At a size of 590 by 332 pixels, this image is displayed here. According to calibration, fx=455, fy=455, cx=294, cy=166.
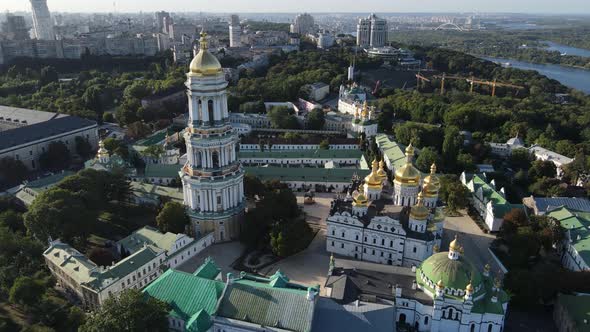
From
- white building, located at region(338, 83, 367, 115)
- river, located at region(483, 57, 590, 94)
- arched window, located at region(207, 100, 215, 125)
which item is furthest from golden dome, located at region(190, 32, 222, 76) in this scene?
river, located at region(483, 57, 590, 94)

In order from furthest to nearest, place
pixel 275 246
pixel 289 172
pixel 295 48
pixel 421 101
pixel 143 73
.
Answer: pixel 295 48 < pixel 143 73 < pixel 421 101 < pixel 289 172 < pixel 275 246

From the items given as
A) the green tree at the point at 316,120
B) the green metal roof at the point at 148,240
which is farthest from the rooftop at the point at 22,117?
the green metal roof at the point at 148,240

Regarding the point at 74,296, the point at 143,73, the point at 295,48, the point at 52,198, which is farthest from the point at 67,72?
the point at 74,296

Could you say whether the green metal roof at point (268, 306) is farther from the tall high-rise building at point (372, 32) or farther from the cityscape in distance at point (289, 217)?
the tall high-rise building at point (372, 32)

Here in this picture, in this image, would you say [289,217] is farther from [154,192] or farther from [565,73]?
[565,73]

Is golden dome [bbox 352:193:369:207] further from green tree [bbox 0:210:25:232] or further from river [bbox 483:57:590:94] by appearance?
river [bbox 483:57:590:94]

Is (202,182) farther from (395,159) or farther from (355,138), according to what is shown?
(355,138)
